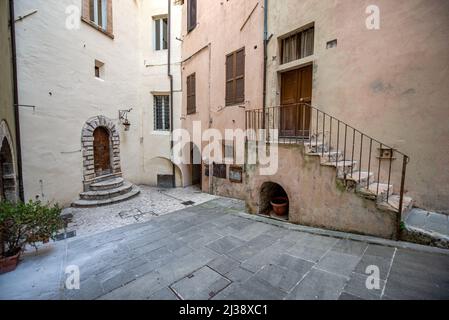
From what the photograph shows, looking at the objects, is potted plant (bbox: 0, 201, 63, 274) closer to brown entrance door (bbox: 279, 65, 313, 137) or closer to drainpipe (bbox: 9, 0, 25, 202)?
drainpipe (bbox: 9, 0, 25, 202)

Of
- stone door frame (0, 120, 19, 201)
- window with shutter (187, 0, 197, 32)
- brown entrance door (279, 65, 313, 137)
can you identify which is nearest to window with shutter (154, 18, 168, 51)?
window with shutter (187, 0, 197, 32)

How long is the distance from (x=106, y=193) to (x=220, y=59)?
6593 millimetres

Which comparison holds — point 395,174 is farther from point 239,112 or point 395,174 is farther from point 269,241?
point 239,112

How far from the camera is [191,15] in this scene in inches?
369

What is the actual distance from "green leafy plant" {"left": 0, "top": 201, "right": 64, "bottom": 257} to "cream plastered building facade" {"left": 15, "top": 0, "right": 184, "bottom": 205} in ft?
10.2

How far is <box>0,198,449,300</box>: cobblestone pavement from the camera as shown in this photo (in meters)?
2.59

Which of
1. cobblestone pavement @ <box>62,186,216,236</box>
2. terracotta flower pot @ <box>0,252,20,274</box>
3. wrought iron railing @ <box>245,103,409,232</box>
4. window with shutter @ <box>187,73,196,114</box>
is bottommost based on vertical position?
cobblestone pavement @ <box>62,186,216,236</box>

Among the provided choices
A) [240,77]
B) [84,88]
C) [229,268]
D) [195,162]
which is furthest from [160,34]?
[229,268]

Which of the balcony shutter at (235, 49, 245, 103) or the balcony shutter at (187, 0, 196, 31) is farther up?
the balcony shutter at (187, 0, 196, 31)

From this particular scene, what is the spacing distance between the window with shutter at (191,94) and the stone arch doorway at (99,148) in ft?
11.1

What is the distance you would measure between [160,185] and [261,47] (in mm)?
7660

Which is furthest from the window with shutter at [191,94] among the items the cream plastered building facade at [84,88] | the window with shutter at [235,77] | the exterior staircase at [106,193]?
the exterior staircase at [106,193]

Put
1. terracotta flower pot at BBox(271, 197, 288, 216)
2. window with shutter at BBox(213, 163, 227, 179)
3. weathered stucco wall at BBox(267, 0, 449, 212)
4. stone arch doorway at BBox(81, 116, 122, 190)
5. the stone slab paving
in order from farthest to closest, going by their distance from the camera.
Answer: window with shutter at BBox(213, 163, 227, 179)
stone arch doorway at BBox(81, 116, 122, 190)
terracotta flower pot at BBox(271, 197, 288, 216)
weathered stucco wall at BBox(267, 0, 449, 212)
the stone slab paving

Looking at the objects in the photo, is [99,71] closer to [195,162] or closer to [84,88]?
[84,88]
